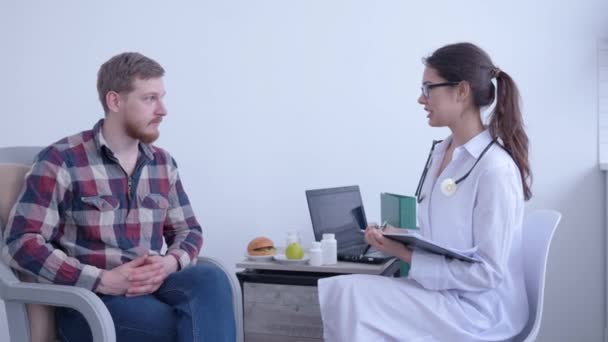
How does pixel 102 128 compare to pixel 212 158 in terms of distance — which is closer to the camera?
pixel 102 128

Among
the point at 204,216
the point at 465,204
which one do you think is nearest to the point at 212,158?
the point at 204,216

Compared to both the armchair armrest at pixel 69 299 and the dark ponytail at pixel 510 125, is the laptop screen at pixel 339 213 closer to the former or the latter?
the dark ponytail at pixel 510 125

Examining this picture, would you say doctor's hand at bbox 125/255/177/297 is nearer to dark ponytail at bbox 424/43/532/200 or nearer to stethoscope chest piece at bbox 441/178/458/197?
stethoscope chest piece at bbox 441/178/458/197

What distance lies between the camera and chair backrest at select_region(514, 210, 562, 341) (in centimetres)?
175

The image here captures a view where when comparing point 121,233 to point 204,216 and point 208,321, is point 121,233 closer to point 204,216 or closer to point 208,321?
point 208,321

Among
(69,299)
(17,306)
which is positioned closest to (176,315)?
(69,299)

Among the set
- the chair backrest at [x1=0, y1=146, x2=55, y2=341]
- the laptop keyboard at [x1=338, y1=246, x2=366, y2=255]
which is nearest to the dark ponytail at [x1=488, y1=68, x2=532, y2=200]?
the laptop keyboard at [x1=338, y1=246, x2=366, y2=255]

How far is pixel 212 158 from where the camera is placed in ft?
9.62

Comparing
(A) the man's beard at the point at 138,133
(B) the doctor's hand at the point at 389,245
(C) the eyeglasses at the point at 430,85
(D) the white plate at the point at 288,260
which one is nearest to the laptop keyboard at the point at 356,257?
(D) the white plate at the point at 288,260

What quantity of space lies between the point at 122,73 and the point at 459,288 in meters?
1.16

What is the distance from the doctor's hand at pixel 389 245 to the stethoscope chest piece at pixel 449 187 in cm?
20

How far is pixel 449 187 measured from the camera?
5.98 ft

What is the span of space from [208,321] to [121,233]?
399 millimetres

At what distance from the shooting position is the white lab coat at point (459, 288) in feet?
5.47
